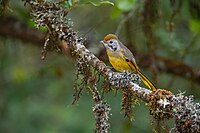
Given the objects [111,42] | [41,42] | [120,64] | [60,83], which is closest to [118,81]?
[120,64]

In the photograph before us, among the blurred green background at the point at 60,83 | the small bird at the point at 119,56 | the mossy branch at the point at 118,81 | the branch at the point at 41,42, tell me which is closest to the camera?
the mossy branch at the point at 118,81

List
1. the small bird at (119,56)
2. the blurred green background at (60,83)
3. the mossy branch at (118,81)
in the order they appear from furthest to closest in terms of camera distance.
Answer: the blurred green background at (60,83), the small bird at (119,56), the mossy branch at (118,81)

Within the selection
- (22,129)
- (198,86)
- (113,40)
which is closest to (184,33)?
(198,86)

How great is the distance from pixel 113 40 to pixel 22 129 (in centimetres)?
268

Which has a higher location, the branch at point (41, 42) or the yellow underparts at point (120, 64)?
the branch at point (41, 42)

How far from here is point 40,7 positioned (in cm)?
254

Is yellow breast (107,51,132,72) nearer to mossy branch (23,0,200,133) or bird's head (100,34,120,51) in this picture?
bird's head (100,34,120,51)

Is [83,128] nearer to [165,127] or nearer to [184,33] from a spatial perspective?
[184,33]

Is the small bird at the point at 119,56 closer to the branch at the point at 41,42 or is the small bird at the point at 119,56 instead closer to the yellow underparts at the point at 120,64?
the yellow underparts at the point at 120,64

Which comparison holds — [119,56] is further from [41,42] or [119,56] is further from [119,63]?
[41,42]

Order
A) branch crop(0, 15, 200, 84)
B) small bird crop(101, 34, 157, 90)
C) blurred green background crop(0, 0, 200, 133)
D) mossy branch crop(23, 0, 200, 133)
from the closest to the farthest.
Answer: mossy branch crop(23, 0, 200, 133) → small bird crop(101, 34, 157, 90) → branch crop(0, 15, 200, 84) → blurred green background crop(0, 0, 200, 133)

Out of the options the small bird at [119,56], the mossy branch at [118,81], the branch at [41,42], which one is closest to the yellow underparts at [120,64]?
the small bird at [119,56]

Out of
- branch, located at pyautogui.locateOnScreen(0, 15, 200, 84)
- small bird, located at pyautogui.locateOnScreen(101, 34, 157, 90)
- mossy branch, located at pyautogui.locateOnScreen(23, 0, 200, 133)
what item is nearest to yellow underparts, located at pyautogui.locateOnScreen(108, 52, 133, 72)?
small bird, located at pyautogui.locateOnScreen(101, 34, 157, 90)

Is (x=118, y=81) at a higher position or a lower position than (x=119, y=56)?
lower
